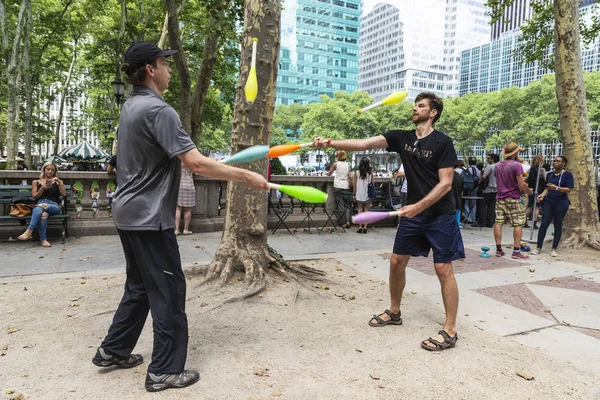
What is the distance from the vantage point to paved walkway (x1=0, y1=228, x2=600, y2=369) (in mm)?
4215

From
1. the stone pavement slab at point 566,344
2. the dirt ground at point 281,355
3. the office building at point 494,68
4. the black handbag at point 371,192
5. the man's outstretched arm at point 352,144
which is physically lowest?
the stone pavement slab at point 566,344

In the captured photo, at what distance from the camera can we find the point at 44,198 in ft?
25.1

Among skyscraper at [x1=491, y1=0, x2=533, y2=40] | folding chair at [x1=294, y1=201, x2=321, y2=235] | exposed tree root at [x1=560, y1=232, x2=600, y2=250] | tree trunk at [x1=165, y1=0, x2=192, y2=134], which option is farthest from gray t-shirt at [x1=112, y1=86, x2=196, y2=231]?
skyscraper at [x1=491, y1=0, x2=533, y2=40]

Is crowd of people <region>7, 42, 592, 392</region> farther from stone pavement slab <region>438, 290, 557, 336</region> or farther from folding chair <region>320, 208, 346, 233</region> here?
folding chair <region>320, 208, 346, 233</region>

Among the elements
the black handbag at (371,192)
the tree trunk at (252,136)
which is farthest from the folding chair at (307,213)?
the tree trunk at (252,136)

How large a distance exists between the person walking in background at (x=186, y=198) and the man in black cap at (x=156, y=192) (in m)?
5.84

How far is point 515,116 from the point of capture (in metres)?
53.3

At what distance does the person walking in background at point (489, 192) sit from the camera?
11742mm

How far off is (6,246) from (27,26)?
46.9 ft

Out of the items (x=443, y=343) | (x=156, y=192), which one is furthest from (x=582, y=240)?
(x=156, y=192)

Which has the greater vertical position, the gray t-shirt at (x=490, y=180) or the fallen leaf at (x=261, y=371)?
the gray t-shirt at (x=490, y=180)

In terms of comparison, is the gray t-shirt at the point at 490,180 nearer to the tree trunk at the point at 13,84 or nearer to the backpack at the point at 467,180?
the backpack at the point at 467,180

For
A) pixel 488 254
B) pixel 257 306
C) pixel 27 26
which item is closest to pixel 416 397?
pixel 257 306

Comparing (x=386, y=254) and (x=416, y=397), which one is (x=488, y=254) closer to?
(x=386, y=254)
